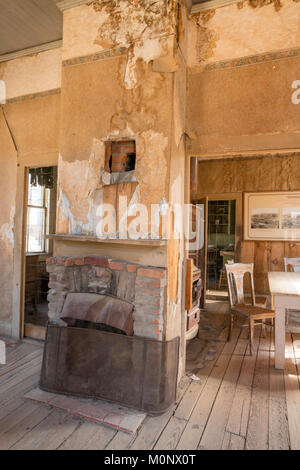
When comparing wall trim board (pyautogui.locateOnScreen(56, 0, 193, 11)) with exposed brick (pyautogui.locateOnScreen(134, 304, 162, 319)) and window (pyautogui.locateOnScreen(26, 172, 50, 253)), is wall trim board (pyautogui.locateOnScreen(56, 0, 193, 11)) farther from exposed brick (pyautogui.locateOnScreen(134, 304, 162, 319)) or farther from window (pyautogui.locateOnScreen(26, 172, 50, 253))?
window (pyautogui.locateOnScreen(26, 172, 50, 253))

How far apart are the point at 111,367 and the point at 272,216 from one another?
472cm

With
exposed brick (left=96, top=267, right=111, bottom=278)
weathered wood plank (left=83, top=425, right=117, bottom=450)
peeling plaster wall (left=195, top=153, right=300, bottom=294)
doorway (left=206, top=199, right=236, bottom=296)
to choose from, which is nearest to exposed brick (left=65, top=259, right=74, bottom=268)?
exposed brick (left=96, top=267, right=111, bottom=278)

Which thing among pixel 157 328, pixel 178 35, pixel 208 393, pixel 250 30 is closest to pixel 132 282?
pixel 157 328

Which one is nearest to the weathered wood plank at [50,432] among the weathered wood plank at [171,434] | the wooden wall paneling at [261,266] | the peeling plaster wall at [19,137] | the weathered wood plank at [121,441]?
the weathered wood plank at [121,441]

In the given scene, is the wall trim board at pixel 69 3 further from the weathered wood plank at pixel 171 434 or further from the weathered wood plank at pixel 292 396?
the weathered wood plank at pixel 292 396

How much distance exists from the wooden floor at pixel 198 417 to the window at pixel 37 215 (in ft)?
9.43

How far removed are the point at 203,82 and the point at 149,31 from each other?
24.0 inches

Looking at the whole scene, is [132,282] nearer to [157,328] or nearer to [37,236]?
[157,328]

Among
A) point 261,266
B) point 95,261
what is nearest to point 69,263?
point 95,261

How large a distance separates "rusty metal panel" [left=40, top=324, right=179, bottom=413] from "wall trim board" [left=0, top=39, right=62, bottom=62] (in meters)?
3.08

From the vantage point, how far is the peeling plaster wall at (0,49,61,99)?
11.0 feet

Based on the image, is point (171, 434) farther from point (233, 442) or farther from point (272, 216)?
point (272, 216)

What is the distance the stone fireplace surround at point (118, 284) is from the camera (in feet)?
7.29

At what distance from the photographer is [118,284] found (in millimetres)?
2395
